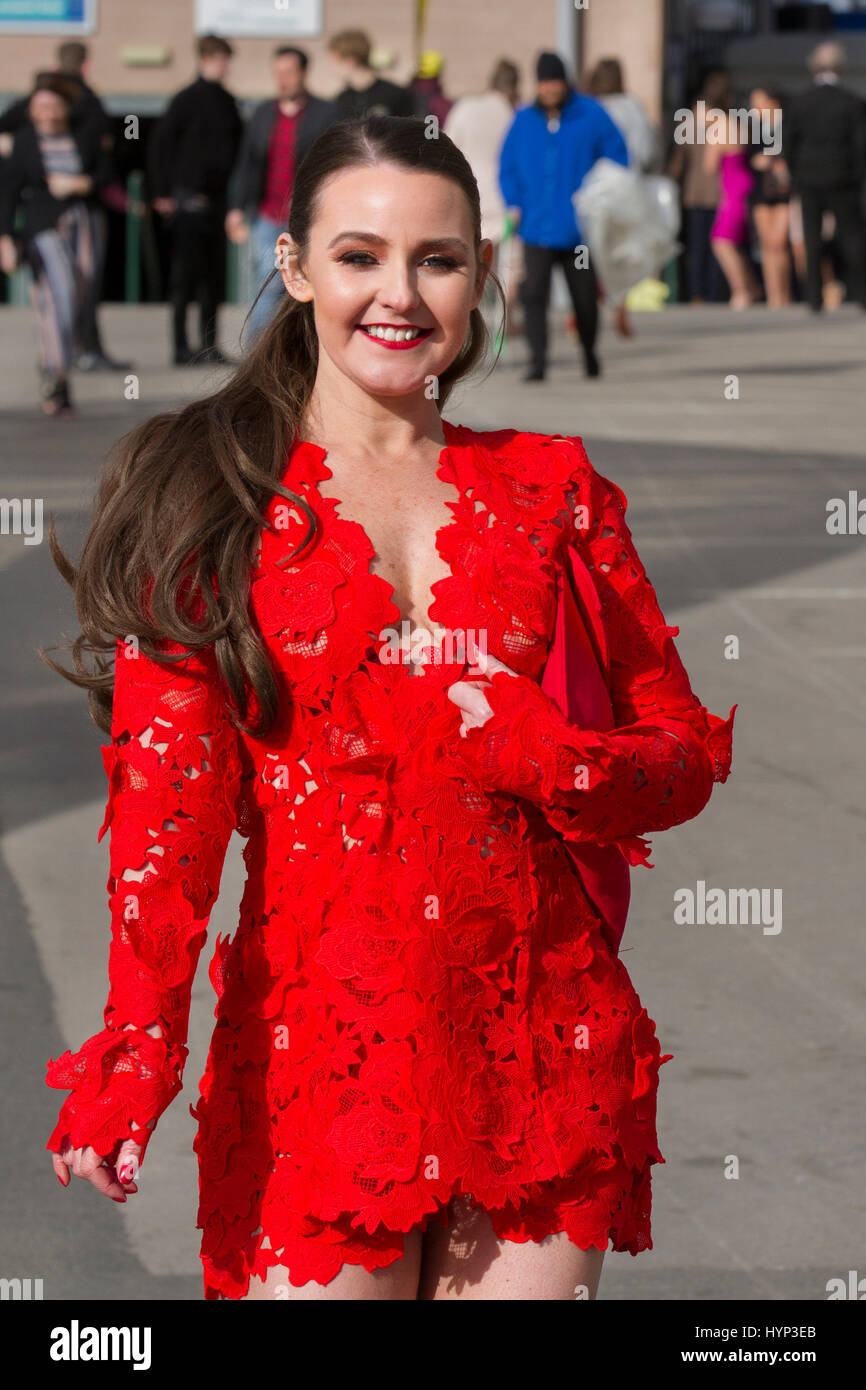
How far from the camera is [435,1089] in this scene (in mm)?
2184

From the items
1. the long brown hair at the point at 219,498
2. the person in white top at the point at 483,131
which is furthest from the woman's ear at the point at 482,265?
the person in white top at the point at 483,131

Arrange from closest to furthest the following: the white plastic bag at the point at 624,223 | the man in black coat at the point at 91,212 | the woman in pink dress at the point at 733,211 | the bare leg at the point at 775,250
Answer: the man in black coat at the point at 91,212, the white plastic bag at the point at 624,223, the bare leg at the point at 775,250, the woman in pink dress at the point at 733,211

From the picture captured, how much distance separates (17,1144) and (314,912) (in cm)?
224

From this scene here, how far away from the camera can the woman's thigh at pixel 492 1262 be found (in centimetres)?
224

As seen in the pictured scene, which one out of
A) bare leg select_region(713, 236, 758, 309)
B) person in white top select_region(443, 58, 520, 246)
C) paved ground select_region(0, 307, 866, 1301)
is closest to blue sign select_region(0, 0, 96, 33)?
bare leg select_region(713, 236, 758, 309)

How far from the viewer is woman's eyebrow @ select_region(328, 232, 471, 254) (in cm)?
230

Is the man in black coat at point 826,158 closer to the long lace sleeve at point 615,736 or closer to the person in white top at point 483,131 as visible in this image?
the person in white top at point 483,131

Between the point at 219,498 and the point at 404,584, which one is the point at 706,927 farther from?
the point at 219,498

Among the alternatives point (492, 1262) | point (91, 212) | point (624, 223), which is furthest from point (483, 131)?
point (492, 1262)

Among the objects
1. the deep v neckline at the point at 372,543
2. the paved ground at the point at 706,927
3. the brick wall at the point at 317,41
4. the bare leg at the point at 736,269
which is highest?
the brick wall at the point at 317,41

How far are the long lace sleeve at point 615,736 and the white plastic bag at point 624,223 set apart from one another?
12528 mm

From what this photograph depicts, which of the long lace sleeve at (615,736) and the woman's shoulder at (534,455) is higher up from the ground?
the woman's shoulder at (534,455)

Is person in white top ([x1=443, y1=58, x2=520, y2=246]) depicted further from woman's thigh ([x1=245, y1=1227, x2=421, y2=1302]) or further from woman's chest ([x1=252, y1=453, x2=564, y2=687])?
woman's thigh ([x1=245, y1=1227, x2=421, y2=1302])
